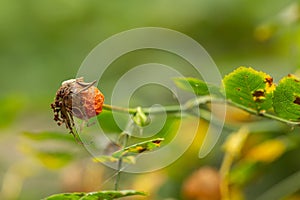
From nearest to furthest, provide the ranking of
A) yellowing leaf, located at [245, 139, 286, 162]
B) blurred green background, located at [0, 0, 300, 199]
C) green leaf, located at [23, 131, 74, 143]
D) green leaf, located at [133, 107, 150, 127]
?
green leaf, located at [133, 107, 150, 127]
green leaf, located at [23, 131, 74, 143]
yellowing leaf, located at [245, 139, 286, 162]
blurred green background, located at [0, 0, 300, 199]

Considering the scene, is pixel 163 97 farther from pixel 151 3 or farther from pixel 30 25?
pixel 30 25

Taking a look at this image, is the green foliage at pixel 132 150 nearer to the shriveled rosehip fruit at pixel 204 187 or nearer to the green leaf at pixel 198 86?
the green leaf at pixel 198 86

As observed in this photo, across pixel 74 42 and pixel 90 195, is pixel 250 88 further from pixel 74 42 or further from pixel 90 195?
pixel 74 42

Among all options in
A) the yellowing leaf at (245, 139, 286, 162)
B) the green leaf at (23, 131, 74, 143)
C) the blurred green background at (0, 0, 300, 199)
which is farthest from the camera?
the blurred green background at (0, 0, 300, 199)

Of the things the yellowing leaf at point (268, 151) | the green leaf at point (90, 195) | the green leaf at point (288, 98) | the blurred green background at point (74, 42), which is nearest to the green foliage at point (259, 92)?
the green leaf at point (288, 98)

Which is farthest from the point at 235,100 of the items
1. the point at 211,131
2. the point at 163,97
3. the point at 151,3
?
the point at 151,3

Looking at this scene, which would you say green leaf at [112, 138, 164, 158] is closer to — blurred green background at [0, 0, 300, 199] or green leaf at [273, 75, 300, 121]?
green leaf at [273, 75, 300, 121]

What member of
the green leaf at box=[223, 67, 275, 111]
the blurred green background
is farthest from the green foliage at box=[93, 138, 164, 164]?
the blurred green background
